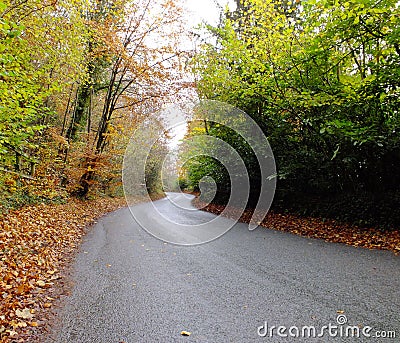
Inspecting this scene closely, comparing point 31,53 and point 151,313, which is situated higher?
point 31,53

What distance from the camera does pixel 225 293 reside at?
4.38m

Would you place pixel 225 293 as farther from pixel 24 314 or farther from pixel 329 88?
pixel 329 88

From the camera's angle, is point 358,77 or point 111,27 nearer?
point 358,77

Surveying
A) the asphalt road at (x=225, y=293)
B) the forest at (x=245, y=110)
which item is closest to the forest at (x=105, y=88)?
the forest at (x=245, y=110)

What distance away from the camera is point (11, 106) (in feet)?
21.7

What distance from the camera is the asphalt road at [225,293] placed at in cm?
335

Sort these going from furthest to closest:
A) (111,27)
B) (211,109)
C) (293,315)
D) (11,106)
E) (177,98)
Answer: (177,98)
(211,109)
(111,27)
(11,106)
(293,315)

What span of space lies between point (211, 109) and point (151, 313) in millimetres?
12684

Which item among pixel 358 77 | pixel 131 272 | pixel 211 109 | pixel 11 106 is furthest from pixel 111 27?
pixel 131 272

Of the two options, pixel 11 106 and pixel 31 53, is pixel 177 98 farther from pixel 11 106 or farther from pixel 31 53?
pixel 11 106

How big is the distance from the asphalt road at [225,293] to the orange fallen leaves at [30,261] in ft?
1.15

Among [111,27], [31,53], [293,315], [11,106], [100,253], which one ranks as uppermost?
[111,27]

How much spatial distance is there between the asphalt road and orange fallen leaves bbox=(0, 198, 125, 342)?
350mm

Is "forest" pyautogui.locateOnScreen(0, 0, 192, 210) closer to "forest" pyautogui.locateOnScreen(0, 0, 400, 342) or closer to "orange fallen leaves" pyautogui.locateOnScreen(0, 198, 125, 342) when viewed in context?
"forest" pyautogui.locateOnScreen(0, 0, 400, 342)
